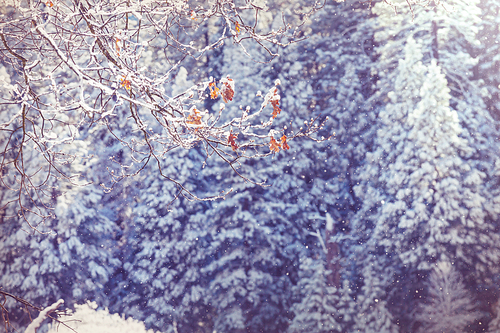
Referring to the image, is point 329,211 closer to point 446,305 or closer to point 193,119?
point 446,305

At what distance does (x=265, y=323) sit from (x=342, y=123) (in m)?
3.61

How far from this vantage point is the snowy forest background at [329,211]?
16.7 feet

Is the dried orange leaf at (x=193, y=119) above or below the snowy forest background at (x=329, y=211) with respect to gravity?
below

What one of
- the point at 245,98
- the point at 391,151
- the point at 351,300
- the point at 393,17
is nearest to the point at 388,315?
the point at 351,300

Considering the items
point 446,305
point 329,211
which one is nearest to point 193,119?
point 329,211

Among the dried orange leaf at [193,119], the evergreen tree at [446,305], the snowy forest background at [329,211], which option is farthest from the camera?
the snowy forest background at [329,211]

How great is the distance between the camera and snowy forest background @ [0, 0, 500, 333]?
16.7 ft

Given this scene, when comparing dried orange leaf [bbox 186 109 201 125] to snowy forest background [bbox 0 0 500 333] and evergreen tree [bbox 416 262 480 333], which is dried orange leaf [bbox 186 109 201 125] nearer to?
snowy forest background [bbox 0 0 500 333]

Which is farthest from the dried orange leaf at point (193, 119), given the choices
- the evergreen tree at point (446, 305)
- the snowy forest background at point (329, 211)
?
the evergreen tree at point (446, 305)

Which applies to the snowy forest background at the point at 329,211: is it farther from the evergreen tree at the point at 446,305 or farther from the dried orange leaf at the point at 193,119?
the dried orange leaf at the point at 193,119

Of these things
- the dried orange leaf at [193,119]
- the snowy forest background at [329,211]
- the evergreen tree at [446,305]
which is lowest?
the evergreen tree at [446,305]

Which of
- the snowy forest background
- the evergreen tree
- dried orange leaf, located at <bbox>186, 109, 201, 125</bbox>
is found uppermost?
the snowy forest background

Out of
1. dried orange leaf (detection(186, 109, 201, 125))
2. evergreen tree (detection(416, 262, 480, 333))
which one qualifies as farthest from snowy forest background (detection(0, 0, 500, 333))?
dried orange leaf (detection(186, 109, 201, 125))

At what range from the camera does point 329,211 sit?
598cm
